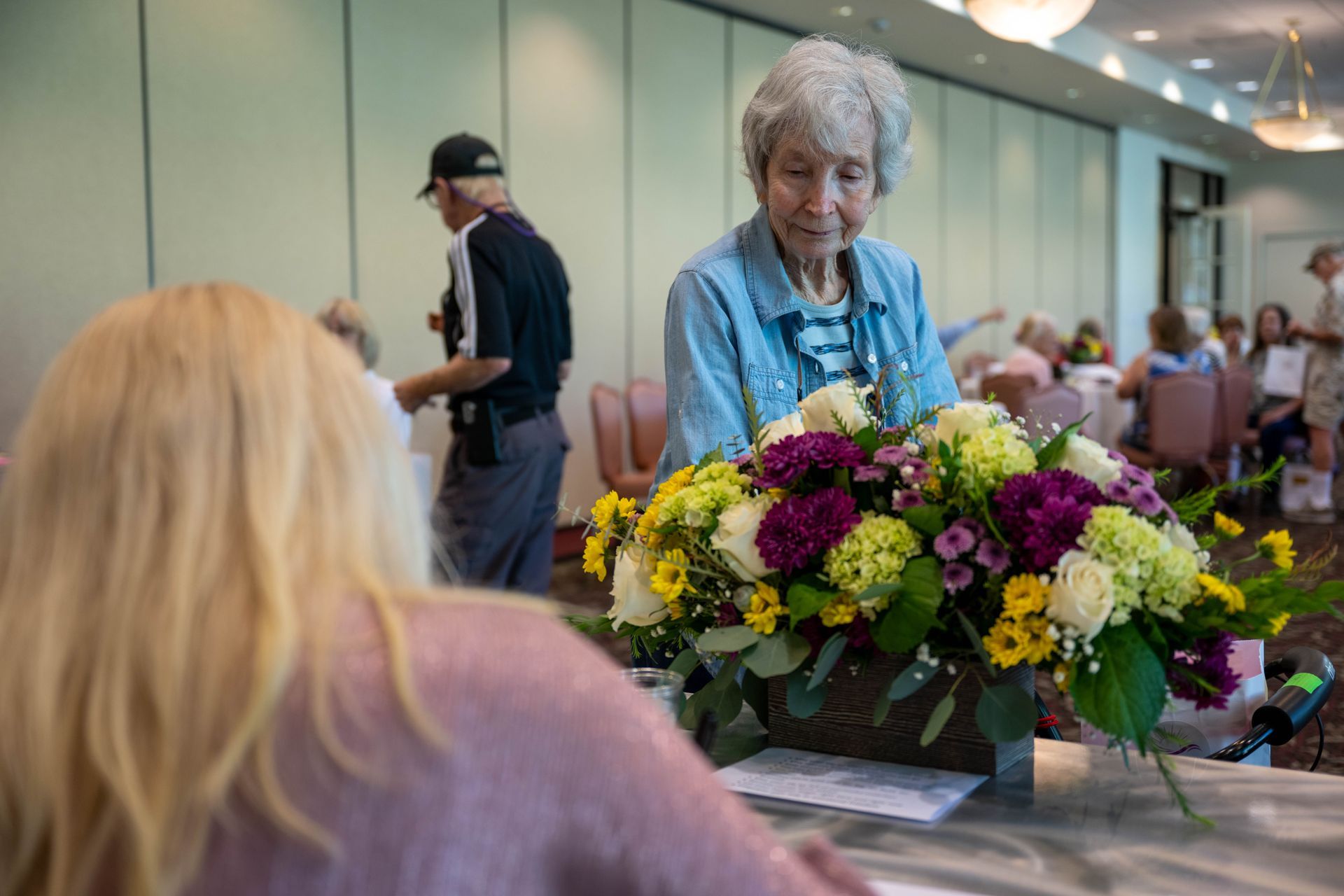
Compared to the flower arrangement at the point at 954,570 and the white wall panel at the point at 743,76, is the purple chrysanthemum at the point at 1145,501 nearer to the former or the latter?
the flower arrangement at the point at 954,570

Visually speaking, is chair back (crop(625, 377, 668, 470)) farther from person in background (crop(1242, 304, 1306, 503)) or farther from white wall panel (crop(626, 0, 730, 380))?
person in background (crop(1242, 304, 1306, 503))

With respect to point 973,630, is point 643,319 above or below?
above

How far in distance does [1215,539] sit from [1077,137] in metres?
12.9

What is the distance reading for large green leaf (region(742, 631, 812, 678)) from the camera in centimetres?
119

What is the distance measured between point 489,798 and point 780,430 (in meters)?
0.72

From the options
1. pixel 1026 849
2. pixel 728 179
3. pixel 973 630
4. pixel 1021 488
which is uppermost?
pixel 728 179

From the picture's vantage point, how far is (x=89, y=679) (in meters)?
0.64

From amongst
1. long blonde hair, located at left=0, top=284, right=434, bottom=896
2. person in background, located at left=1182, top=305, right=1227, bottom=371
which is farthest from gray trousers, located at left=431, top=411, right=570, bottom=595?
person in background, located at left=1182, top=305, right=1227, bottom=371

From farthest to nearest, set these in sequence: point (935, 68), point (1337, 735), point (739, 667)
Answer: point (935, 68)
point (1337, 735)
point (739, 667)

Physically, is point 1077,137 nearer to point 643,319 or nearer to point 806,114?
point 643,319

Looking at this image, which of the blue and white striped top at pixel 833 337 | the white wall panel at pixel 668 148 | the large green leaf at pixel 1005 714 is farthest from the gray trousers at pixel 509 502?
the white wall panel at pixel 668 148

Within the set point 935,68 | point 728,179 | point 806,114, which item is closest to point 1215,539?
point 806,114

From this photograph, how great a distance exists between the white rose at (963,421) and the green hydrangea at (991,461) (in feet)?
0.08

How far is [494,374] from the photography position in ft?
12.5
